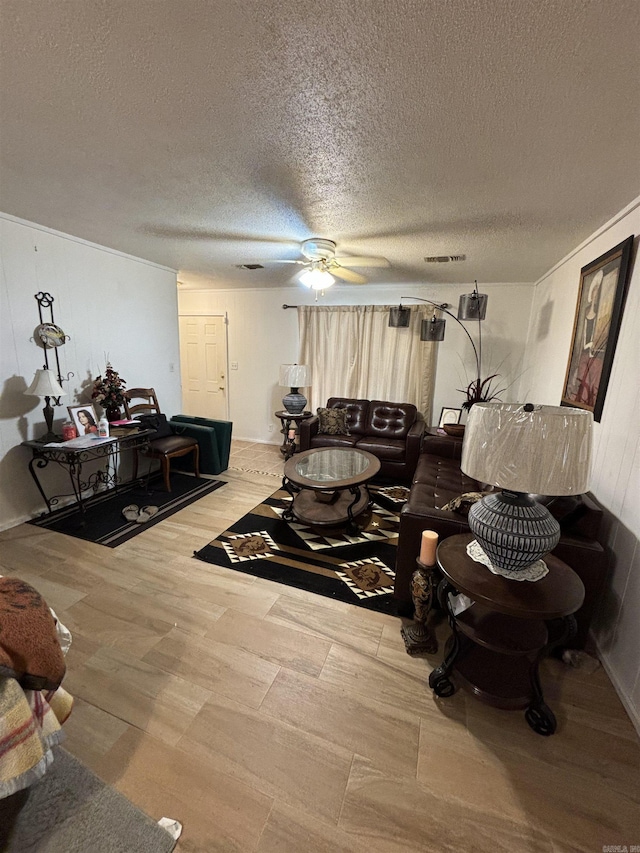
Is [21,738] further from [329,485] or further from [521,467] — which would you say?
[329,485]

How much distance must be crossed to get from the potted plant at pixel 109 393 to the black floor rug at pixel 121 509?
813 millimetres

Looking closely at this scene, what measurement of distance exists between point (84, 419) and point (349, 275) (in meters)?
3.19

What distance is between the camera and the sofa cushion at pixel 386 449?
3.94 meters

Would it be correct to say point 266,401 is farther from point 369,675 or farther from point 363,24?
point 363,24

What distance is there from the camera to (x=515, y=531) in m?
1.33

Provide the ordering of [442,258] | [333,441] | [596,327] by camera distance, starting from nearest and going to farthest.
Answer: [596,327] < [442,258] < [333,441]

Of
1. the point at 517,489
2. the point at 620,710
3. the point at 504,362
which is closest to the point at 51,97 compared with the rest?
the point at 517,489

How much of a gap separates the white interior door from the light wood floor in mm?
3904

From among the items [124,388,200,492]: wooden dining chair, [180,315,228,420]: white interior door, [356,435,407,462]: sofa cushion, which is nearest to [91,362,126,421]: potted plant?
[124,388,200,492]: wooden dining chair

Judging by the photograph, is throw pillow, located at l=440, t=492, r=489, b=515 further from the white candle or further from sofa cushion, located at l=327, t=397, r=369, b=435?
sofa cushion, located at l=327, t=397, r=369, b=435

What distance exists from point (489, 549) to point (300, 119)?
75.2 inches

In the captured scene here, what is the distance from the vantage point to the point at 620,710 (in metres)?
1.50

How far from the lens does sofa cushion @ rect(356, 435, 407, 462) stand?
3943mm

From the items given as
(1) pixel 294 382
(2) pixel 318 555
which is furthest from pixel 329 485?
(1) pixel 294 382
